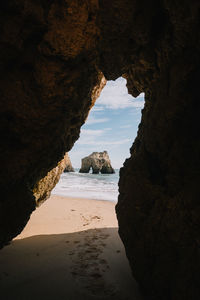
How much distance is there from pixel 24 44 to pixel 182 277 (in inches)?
190

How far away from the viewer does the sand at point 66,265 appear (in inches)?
142

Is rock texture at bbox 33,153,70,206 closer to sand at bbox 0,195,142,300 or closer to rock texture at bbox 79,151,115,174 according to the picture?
sand at bbox 0,195,142,300

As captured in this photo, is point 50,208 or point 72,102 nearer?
point 72,102

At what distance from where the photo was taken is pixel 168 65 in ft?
11.9

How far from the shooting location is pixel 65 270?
437cm

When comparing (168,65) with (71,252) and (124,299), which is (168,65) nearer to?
(124,299)

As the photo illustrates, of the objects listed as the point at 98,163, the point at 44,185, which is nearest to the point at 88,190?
the point at 44,185

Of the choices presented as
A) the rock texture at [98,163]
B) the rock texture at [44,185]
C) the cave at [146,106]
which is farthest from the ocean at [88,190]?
the rock texture at [98,163]

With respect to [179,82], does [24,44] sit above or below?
above

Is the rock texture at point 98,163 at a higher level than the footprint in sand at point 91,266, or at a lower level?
higher

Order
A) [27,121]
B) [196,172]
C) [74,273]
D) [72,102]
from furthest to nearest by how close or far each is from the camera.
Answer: [72,102] → [74,273] → [27,121] → [196,172]

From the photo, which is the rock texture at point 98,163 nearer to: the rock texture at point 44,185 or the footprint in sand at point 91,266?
the rock texture at point 44,185

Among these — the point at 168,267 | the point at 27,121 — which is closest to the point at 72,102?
the point at 27,121

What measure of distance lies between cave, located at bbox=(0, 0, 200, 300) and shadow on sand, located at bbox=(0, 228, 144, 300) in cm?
74
